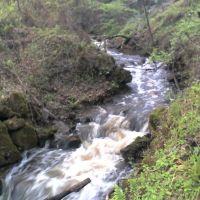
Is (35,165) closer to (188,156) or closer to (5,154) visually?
(5,154)

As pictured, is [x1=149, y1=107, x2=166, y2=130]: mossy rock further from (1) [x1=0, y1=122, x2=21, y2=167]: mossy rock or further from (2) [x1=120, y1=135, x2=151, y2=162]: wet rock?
(1) [x1=0, y1=122, x2=21, y2=167]: mossy rock

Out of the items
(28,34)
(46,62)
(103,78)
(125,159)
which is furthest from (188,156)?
(28,34)

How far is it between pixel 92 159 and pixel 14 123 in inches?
119

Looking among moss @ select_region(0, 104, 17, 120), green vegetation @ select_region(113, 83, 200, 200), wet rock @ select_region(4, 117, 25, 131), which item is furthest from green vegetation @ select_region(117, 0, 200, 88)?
moss @ select_region(0, 104, 17, 120)

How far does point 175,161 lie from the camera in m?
7.07

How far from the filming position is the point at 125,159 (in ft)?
34.1

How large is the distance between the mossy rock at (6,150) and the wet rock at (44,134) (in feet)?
4.00

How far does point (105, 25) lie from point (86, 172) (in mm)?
27670

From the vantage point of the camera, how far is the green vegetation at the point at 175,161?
19.6ft

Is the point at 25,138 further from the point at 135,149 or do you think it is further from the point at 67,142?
the point at 135,149

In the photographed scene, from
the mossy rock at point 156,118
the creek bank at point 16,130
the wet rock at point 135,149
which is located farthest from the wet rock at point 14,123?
the mossy rock at point 156,118

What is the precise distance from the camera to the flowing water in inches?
383

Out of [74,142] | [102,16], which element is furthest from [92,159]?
[102,16]

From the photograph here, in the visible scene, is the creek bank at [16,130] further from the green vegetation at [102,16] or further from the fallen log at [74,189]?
the green vegetation at [102,16]
